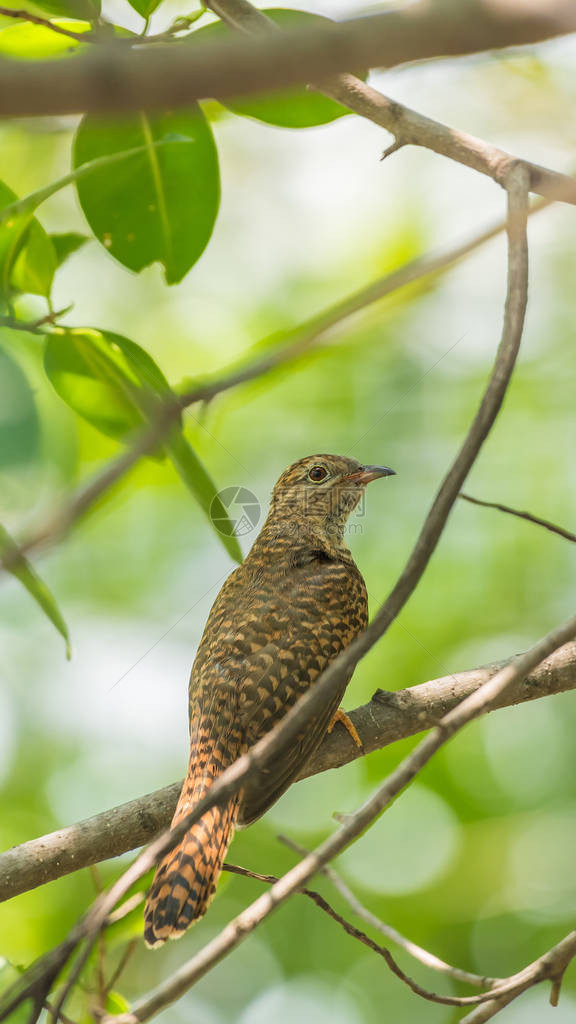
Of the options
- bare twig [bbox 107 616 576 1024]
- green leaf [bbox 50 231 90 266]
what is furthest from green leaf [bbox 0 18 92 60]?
bare twig [bbox 107 616 576 1024]

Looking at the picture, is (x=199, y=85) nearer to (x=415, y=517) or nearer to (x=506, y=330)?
(x=506, y=330)

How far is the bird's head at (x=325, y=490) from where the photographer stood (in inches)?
203

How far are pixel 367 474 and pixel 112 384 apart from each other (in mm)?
2345

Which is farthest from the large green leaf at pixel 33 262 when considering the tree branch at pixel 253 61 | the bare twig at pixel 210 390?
the tree branch at pixel 253 61

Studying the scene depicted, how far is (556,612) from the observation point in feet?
28.7

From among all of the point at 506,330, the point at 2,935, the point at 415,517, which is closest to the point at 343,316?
the point at 506,330

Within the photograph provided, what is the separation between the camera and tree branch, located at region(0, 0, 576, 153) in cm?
77

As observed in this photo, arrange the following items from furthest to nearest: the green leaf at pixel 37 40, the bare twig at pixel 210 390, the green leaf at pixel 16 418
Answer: the green leaf at pixel 37 40, the green leaf at pixel 16 418, the bare twig at pixel 210 390

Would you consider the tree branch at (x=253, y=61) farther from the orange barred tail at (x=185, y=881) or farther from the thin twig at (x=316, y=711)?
the orange barred tail at (x=185, y=881)

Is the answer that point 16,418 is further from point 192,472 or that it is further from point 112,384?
point 192,472

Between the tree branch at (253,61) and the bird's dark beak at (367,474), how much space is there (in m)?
4.26

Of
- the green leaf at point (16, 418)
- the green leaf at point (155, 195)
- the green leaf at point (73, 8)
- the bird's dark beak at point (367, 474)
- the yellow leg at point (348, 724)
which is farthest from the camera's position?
the bird's dark beak at point (367, 474)

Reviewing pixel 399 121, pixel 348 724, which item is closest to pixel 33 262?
pixel 399 121

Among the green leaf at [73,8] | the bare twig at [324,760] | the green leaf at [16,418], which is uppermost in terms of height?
the green leaf at [73,8]
